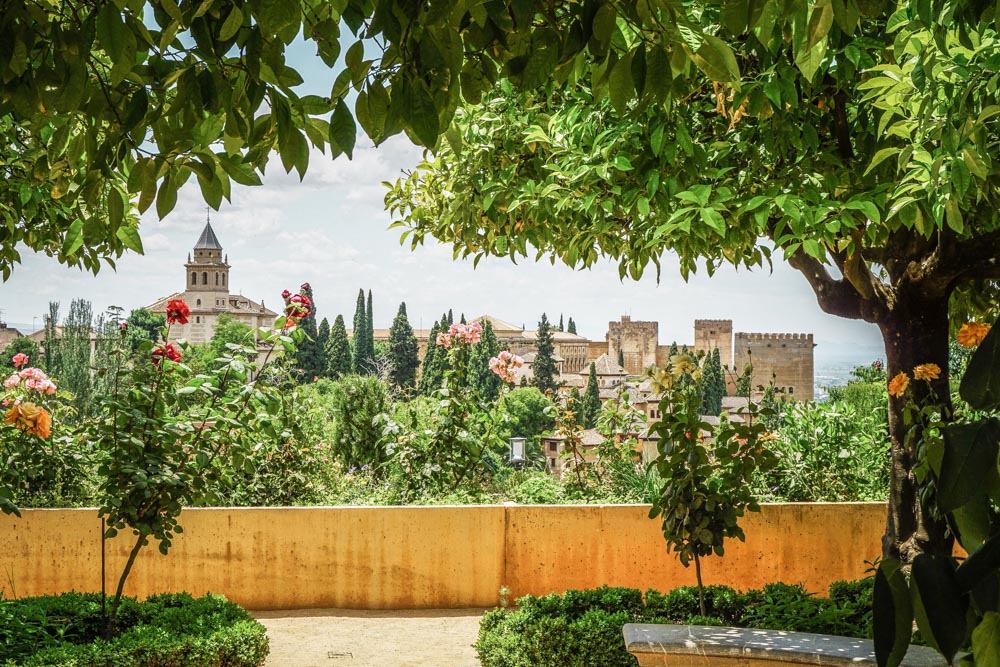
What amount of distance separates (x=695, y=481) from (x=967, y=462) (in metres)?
2.93

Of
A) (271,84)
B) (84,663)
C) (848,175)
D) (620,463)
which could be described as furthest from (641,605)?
(271,84)

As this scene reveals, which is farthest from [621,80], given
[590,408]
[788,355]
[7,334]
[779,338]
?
[779,338]

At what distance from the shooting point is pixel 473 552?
15.9ft

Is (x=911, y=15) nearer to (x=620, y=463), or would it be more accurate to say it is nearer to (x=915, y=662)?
(x=915, y=662)

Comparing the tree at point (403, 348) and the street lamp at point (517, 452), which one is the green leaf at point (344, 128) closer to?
the street lamp at point (517, 452)

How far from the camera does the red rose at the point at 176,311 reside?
3.85 metres

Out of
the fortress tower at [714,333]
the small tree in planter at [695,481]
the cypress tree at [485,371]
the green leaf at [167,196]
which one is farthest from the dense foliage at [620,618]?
the fortress tower at [714,333]

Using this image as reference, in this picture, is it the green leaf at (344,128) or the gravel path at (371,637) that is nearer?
the green leaf at (344,128)

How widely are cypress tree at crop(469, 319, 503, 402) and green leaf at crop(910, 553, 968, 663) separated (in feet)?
15.5

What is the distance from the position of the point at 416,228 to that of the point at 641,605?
2.35 m

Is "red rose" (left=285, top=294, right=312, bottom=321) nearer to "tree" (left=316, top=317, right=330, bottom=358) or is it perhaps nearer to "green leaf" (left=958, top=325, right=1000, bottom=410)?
"green leaf" (left=958, top=325, right=1000, bottom=410)

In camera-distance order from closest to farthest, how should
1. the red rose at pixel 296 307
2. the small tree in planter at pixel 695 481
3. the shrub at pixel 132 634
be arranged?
the shrub at pixel 132 634, the small tree in planter at pixel 695 481, the red rose at pixel 296 307

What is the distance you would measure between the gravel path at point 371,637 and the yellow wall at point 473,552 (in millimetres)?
131

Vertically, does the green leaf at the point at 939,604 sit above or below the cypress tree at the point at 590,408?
above
